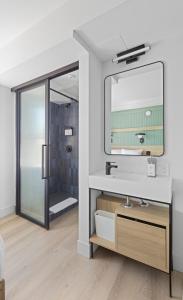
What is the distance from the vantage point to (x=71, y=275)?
165 centimetres

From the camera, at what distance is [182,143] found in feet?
5.46

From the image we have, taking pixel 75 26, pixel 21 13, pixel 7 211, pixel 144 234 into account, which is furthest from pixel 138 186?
pixel 7 211

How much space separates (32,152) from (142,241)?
82.3 inches

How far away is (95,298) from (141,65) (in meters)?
2.31

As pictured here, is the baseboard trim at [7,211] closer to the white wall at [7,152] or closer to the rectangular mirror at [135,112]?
the white wall at [7,152]

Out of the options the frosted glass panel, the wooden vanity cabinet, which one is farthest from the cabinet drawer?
the frosted glass panel

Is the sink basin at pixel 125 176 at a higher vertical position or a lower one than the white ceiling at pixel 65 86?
lower

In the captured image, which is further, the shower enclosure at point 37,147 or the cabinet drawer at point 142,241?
the shower enclosure at point 37,147

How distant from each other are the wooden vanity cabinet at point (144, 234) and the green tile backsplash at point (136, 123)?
2.37 feet

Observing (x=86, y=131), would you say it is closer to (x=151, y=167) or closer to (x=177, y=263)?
(x=151, y=167)

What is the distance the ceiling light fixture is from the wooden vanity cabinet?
1.65 metres

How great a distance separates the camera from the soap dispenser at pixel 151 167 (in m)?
1.76

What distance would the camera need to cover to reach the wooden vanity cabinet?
1457 millimetres

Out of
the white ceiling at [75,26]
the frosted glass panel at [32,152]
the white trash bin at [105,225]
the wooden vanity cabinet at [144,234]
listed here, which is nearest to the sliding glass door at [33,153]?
the frosted glass panel at [32,152]
